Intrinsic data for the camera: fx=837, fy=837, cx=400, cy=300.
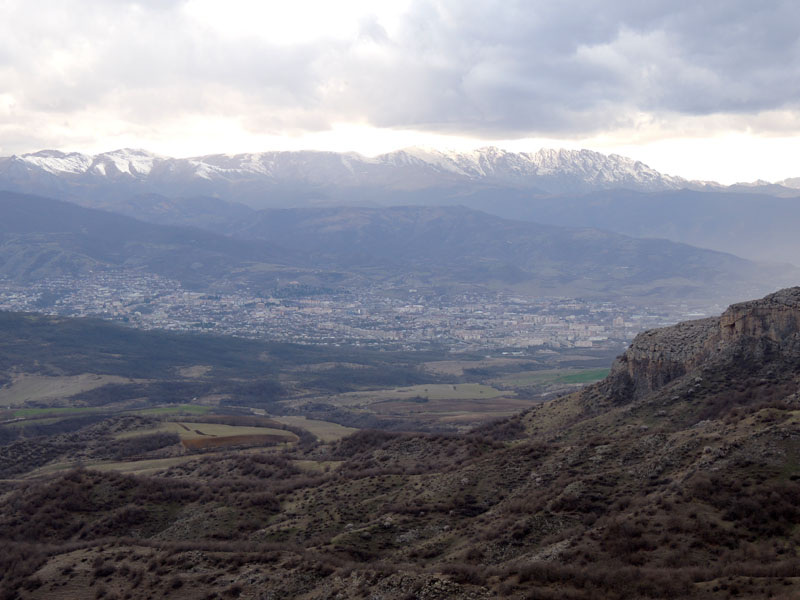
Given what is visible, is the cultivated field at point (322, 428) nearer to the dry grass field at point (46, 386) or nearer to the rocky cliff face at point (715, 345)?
the rocky cliff face at point (715, 345)

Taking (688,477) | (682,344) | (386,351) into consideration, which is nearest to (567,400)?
(682,344)

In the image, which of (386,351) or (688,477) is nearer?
(688,477)

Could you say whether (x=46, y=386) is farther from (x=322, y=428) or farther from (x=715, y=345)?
(x=715, y=345)

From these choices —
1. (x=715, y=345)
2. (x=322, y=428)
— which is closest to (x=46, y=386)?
(x=322, y=428)

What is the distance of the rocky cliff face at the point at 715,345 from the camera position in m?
44.0

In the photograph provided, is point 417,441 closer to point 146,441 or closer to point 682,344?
point 682,344

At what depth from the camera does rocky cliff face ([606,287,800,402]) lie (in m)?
44.0

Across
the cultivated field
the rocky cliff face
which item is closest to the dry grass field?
the cultivated field

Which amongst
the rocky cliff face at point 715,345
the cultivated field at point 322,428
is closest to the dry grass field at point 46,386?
the cultivated field at point 322,428

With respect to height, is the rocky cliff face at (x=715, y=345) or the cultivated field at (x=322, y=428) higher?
the rocky cliff face at (x=715, y=345)

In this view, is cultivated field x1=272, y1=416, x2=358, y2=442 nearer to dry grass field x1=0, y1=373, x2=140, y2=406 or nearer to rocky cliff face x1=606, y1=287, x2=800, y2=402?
rocky cliff face x1=606, y1=287, x2=800, y2=402

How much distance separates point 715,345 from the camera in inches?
1831

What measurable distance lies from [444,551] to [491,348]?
15671 cm

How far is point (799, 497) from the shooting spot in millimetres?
25125
